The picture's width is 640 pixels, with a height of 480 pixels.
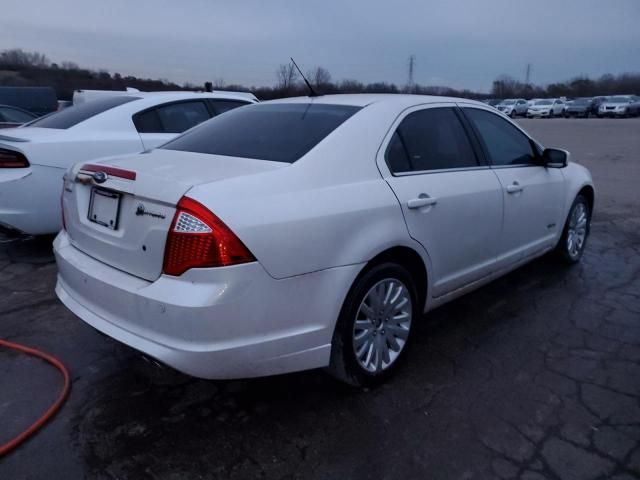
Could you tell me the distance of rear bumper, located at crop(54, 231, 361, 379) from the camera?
6.89 ft

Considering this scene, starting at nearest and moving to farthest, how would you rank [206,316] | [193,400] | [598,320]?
1. [206,316]
2. [193,400]
3. [598,320]

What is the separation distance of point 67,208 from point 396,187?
71.3 inches

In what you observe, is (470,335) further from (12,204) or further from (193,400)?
(12,204)

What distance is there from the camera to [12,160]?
14.5ft

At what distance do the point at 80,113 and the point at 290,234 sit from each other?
13.3 feet

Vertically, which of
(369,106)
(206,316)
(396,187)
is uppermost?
(369,106)

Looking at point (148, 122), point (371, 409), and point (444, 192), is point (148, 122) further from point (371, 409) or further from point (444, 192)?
point (371, 409)

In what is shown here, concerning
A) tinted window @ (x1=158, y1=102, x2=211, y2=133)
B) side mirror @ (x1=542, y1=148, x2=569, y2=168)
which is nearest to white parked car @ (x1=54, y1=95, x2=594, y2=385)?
side mirror @ (x1=542, y1=148, x2=569, y2=168)

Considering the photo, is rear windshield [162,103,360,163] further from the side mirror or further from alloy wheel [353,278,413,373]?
the side mirror

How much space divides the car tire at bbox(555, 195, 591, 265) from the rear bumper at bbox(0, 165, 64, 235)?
4.59 meters

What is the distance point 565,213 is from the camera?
4.57m

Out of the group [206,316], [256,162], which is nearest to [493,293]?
[256,162]

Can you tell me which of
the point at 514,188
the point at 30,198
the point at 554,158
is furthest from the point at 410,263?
the point at 30,198

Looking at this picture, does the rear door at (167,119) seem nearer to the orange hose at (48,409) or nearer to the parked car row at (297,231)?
the parked car row at (297,231)
